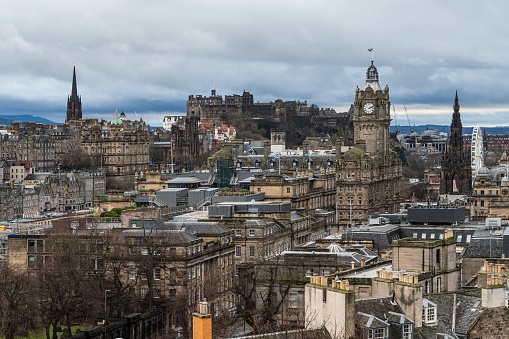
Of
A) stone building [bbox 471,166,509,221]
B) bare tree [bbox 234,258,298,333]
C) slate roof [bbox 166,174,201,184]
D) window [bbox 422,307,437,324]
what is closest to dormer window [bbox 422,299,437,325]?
window [bbox 422,307,437,324]

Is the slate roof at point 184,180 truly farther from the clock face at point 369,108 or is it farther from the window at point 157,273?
the window at point 157,273

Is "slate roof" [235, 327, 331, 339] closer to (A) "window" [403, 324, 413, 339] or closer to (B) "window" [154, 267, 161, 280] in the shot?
(A) "window" [403, 324, 413, 339]

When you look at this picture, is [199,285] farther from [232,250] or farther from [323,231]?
[323,231]

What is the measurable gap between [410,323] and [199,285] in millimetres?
38871

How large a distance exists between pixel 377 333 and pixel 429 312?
12.5 feet

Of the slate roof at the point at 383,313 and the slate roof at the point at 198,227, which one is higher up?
the slate roof at the point at 383,313

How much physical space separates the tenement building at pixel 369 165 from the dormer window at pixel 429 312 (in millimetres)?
87955

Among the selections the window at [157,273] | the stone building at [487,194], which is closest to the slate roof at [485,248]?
the window at [157,273]

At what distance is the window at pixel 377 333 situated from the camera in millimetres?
39312

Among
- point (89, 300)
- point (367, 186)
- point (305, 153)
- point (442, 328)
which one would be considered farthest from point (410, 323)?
point (305, 153)

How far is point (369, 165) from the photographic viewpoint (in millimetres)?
138875

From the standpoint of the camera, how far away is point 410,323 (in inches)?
1601

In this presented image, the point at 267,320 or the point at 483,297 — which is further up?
the point at 483,297

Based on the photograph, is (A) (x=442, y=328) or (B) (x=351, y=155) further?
(B) (x=351, y=155)
